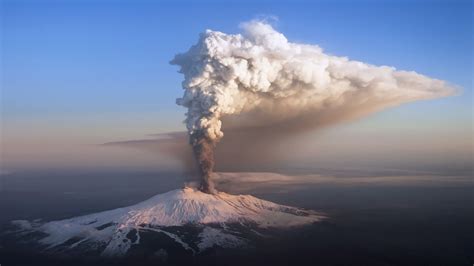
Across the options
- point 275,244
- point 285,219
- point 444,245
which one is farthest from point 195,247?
point 444,245

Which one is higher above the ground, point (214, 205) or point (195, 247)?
point (214, 205)

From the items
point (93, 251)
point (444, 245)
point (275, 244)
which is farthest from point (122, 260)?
point (444, 245)

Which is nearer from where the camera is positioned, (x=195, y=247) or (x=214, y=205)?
(x=195, y=247)

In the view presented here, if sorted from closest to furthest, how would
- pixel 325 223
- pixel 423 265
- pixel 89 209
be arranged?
pixel 423 265
pixel 325 223
pixel 89 209

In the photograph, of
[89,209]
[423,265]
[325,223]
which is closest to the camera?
[423,265]

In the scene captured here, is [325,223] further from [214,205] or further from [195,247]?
[195,247]

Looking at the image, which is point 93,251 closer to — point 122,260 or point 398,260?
point 122,260
